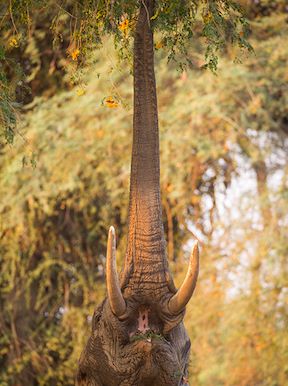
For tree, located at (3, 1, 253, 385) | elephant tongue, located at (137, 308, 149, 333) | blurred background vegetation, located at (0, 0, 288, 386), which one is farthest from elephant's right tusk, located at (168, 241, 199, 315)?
blurred background vegetation, located at (0, 0, 288, 386)

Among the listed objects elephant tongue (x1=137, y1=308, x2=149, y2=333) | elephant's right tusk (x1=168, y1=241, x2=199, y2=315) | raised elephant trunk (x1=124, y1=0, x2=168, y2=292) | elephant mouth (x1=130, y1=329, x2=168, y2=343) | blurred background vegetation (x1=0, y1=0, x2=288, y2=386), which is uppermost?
blurred background vegetation (x1=0, y1=0, x2=288, y2=386)

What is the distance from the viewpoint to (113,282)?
4.58 m

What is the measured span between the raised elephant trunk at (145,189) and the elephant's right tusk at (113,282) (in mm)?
155

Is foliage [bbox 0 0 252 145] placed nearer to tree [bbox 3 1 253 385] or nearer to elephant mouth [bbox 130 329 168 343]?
tree [bbox 3 1 253 385]

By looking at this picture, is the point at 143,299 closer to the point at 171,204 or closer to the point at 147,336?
the point at 147,336

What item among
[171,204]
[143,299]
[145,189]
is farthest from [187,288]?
[171,204]

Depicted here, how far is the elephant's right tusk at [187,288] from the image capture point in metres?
4.48

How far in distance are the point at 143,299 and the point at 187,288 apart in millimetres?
291

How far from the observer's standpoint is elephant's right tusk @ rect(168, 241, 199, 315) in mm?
4484

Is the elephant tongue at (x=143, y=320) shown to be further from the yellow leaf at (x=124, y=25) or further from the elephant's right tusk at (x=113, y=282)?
the yellow leaf at (x=124, y=25)

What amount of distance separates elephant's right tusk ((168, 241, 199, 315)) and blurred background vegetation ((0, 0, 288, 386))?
5.82m

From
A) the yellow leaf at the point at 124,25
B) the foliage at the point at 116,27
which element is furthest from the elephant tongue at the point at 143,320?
the yellow leaf at the point at 124,25

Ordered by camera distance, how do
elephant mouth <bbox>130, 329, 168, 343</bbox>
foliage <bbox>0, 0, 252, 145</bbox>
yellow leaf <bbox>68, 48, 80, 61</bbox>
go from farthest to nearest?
yellow leaf <bbox>68, 48, 80, 61</bbox> → foliage <bbox>0, 0, 252, 145</bbox> → elephant mouth <bbox>130, 329, 168, 343</bbox>

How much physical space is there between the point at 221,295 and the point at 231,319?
33 centimetres
